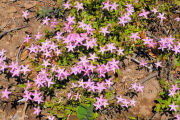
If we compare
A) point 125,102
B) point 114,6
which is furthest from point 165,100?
point 114,6

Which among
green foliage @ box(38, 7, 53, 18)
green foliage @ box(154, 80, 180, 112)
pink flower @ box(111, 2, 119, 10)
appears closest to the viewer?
green foliage @ box(154, 80, 180, 112)

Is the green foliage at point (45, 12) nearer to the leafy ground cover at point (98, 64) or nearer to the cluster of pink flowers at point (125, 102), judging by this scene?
the leafy ground cover at point (98, 64)

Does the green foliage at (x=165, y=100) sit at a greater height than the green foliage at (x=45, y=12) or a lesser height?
lesser

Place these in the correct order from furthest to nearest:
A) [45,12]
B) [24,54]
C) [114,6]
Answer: [45,12], [24,54], [114,6]

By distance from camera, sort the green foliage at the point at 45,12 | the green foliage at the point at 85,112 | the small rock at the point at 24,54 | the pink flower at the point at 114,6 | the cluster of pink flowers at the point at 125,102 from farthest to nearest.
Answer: the green foliage at the point at 45,12, the small rock at the point at 24,54, the pink flower at the point at 114,6, the cluster of pink flowers at the point at 125,102, the green foliage at the point at 85,112

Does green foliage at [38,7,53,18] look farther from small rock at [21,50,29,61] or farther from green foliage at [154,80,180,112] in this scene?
green foliage at [154,80,180,112]

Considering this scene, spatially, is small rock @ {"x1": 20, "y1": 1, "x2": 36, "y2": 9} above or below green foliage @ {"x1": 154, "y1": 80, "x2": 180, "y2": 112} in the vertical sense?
above

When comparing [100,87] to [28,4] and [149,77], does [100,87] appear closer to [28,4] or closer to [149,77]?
[149,77]

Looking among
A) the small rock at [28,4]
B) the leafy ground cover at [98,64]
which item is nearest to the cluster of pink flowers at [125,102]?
the leafy ground cover at [98,64]

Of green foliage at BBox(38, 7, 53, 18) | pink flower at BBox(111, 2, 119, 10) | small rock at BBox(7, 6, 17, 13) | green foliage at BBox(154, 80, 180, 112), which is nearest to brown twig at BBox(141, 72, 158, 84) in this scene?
green foliage at BBox(154, 80, 180, 112)

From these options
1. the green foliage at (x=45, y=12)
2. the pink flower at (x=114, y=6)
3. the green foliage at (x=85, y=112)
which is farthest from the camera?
the green foliage at (x=45, y=12)
